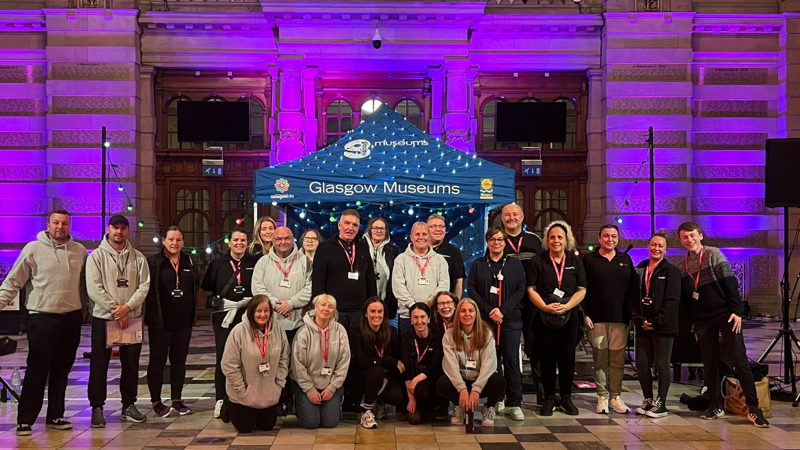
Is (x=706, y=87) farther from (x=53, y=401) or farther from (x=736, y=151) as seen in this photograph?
(x=53, y=401)

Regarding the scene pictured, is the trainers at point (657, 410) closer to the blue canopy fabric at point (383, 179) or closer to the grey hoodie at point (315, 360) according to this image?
the grey hoodie at point (315, 360)

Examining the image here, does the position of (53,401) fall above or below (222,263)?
below

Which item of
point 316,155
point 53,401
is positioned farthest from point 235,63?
point 53,401

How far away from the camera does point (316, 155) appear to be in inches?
391

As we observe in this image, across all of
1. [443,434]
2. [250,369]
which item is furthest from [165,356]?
→ [443,434]

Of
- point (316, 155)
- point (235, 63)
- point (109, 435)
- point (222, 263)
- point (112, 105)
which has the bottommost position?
point (109, 435)

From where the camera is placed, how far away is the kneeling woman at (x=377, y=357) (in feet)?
23.3

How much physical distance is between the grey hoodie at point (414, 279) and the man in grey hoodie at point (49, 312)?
310 cm

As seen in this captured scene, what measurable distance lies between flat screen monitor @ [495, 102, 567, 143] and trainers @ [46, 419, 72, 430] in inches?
490

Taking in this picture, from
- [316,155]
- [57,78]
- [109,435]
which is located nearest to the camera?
[109,435]

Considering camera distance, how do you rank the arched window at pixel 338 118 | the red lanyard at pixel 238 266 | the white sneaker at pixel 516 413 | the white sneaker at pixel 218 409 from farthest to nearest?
the arched window at pixel 338 118 < the red lanyard at pixel 238 266 < the white sneaker at pixel 218 409 < the white sneaker at pixel 516 413

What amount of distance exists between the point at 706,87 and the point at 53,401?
1533 cm

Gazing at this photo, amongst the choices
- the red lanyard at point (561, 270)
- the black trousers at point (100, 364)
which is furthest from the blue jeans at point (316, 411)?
the red lanyard at point (561, 270)

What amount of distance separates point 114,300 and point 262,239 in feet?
5.27
